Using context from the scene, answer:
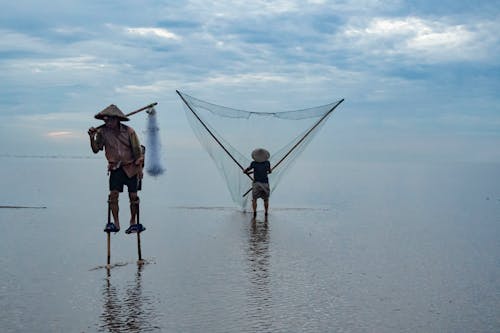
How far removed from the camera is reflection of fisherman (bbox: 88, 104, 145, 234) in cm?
919

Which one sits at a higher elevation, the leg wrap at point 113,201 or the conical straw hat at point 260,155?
the conical straw hat at point 260,155

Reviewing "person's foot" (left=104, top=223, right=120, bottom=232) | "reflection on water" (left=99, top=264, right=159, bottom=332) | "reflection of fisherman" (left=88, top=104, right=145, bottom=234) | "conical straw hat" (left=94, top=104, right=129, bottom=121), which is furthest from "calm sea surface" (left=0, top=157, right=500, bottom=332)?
"conical straw hat" (left=94, top=104, right=129, bottom=121)

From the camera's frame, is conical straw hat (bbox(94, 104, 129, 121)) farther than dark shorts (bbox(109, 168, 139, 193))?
No

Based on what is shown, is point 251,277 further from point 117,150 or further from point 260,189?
point 260,189

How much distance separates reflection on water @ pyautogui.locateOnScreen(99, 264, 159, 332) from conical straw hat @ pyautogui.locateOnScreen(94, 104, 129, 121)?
2428 millimetres

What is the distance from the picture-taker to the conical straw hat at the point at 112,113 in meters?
9.12

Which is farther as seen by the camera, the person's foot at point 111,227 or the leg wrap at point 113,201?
the leg wrap at point 113,201

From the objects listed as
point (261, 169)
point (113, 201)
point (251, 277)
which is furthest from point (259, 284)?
point (261, 169)

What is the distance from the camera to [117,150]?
30.2ft

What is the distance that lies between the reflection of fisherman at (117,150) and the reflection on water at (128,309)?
1.44m

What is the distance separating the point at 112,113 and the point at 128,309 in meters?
3.28

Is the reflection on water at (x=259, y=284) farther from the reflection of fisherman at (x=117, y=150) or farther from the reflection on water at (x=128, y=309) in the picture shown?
the reflection of fisherman at (x=117, y=150)

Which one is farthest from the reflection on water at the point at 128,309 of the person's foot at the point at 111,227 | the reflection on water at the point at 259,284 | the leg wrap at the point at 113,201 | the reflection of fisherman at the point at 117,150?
the reflection of fisherman at the point at 117,150

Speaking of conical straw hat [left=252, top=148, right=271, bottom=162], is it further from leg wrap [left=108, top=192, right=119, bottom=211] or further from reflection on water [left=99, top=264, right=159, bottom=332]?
reflection on water [left=99, top=264, right=159, bottom=332]
